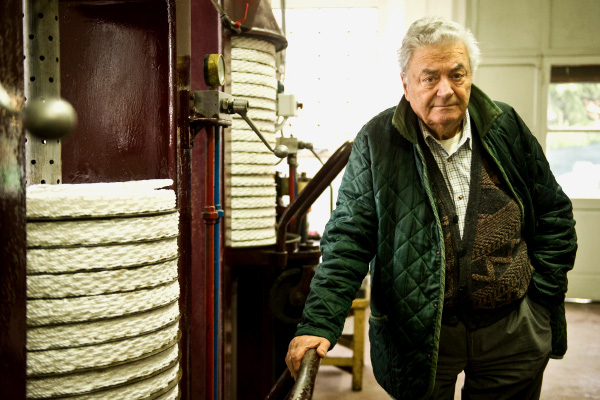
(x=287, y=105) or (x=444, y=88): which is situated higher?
(x=287, y=105)

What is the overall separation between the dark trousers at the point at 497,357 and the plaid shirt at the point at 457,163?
32 centimetres

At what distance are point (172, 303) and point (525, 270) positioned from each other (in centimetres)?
96

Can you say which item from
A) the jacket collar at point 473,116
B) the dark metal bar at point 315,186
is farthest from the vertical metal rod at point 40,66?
the dark metal bar at point 315,186

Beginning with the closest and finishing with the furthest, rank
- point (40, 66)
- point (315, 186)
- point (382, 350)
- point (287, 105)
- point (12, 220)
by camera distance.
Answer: point (12, 220) < point (40, 66) < point (382, 350) < point (315, 186) < point (287, 105)

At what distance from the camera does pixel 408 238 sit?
4.72ft

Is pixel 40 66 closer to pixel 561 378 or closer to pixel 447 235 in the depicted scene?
pixel 447 235

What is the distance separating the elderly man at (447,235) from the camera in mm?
1435

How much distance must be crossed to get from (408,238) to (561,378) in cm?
252

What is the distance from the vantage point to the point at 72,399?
35.7 inches

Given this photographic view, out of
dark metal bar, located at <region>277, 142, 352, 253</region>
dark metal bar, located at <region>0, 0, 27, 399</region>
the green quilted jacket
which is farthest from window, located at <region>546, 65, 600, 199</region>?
dark metal bar, located at <region>0, 0, 27, 399</region>

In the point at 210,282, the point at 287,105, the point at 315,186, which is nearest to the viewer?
the point at 210,282

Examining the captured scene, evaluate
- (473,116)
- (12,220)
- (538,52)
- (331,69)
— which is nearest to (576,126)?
(538,52)

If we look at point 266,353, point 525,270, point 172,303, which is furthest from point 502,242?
point 266,353

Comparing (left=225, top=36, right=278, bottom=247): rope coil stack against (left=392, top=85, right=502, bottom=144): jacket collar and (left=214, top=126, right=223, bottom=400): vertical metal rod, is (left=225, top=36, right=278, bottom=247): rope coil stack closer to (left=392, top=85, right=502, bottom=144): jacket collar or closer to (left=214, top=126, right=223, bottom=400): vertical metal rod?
(left=214, top=126, right=223, bottom=400): vertical metal rod
